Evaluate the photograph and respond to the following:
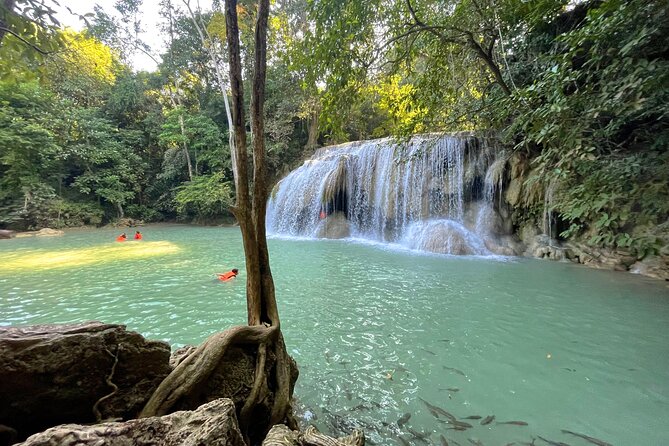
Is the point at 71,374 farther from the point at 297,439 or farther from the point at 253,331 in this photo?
the point at 297,439

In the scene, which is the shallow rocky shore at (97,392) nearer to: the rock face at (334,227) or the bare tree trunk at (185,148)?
the rock face at (334,227)

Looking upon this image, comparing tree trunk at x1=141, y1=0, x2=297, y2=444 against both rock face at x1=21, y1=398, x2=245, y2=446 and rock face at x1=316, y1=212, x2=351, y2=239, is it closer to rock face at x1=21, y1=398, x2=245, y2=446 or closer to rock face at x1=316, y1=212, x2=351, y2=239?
rock face at x1=21, y1=398, x2=245, y2=446

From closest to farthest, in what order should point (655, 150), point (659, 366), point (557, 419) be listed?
point (557, 419) < point (659, 366) < point (655, 150)

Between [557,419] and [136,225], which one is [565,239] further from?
[136,225]

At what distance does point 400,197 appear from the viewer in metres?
11.4

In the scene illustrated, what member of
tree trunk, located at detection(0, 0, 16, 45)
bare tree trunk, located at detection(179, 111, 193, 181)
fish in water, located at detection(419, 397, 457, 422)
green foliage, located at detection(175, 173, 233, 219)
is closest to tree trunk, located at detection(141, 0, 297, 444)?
fish in water, located at detection(419, 397, 457, 422)

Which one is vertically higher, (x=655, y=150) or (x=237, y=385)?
(x=655, y=150)

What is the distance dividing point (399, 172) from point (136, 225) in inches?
607

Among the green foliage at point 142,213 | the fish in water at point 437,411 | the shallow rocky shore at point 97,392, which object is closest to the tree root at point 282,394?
the shallow rocky shore at point 97,392

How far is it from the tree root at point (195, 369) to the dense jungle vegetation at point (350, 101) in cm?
251

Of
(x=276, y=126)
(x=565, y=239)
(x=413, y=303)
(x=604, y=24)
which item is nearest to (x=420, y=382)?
(x=413, y=303)

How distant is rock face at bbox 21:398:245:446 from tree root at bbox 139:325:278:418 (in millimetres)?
611

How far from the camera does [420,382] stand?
2.70 meters

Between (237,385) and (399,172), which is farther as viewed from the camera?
(399,172)
